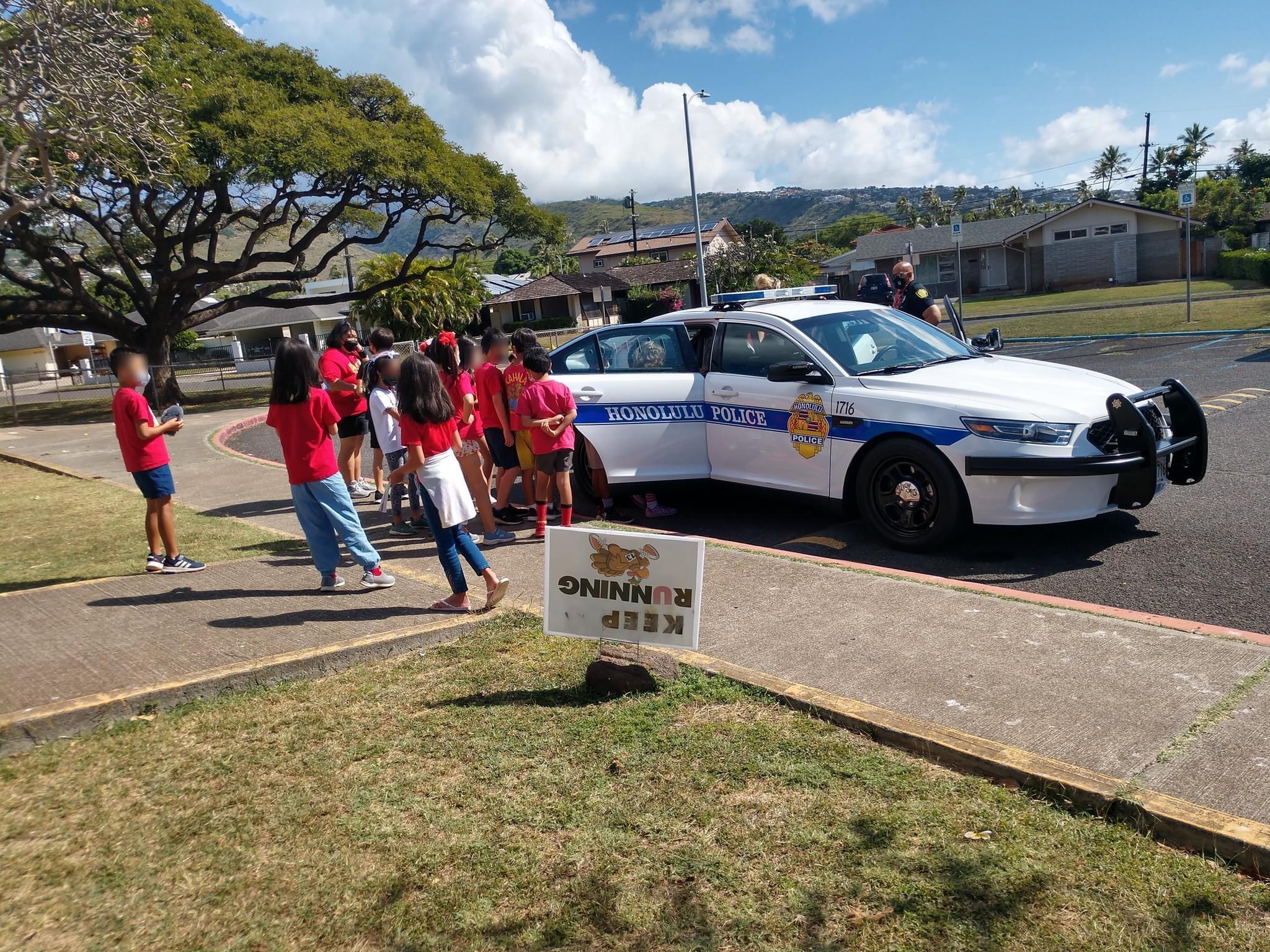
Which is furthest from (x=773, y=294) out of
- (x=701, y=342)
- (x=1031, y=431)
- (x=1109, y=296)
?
(x=1109, y=296)

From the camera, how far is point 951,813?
11.4 ft

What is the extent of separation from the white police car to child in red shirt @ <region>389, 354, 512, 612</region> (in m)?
2.56

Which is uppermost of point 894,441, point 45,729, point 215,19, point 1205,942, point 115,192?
point 215,19

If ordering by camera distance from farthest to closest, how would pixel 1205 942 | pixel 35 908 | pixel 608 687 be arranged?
pixel 608 687 → pixel 35 908 → pixel 1205 942

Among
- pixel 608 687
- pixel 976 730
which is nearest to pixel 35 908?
pixel 608 687

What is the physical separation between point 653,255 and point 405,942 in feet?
287

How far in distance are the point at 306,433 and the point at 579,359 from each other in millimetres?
3076

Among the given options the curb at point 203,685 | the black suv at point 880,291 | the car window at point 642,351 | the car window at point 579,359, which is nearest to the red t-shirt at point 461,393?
the car window at point 579,359

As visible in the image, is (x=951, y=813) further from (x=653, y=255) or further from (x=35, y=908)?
(x=653, y=255)

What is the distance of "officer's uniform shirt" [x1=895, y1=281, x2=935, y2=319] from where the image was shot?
10.9 m

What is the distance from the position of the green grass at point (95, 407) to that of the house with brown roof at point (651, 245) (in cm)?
5033

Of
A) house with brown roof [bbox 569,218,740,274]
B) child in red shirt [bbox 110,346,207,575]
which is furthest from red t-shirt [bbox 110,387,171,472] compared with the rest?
house with brown roof [bbox 569,218,740,274]

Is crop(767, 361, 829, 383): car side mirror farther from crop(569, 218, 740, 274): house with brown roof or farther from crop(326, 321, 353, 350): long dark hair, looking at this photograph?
crop(569, 218, 740, 274): house with brown roof

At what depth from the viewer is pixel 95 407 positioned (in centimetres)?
2866
